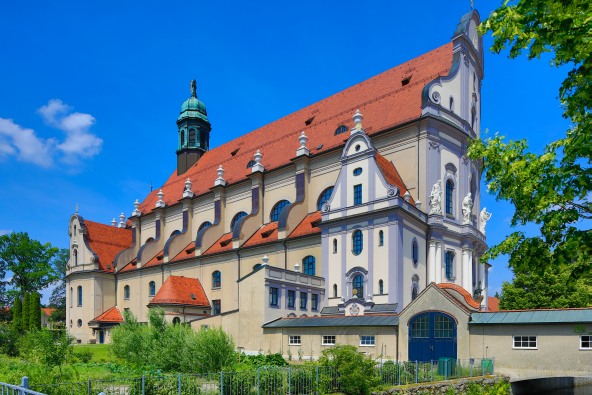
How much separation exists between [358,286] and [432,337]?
336 inches

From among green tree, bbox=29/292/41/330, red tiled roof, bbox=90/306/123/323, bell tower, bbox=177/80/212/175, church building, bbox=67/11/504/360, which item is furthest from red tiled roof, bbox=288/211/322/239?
green tree, bbox=29/292/41/330

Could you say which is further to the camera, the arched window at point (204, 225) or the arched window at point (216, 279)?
the arched window at point (204, 225)

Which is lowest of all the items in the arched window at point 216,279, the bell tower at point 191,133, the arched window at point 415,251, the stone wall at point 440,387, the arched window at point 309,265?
the stone wall at point 440,387

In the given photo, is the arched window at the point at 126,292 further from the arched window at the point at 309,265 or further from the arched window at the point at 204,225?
the arched window at the point at 309,265

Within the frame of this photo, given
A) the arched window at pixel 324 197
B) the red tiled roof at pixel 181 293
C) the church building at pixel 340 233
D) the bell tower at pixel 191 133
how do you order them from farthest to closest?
the bell tower at pixel 191 133
the red tiled roof at pixel 181 293
the arched window at pixel 324 197
the church building at pixel 340 233

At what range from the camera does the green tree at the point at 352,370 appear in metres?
18.4

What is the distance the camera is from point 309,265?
37.0m

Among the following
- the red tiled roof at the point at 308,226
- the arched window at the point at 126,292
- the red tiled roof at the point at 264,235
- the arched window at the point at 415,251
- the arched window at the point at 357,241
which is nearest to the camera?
the arched window at the point at 357,241

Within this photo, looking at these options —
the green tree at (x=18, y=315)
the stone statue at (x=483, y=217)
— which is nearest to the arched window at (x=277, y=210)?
the stone statue at (x=483, y=217)

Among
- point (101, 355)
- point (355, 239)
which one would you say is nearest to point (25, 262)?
point (101, 355)

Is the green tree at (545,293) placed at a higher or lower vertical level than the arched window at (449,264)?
lower

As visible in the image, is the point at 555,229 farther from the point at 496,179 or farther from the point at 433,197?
the point at 433,197

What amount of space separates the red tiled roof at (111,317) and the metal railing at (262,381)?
37077 millimetres

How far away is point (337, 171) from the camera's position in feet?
128
